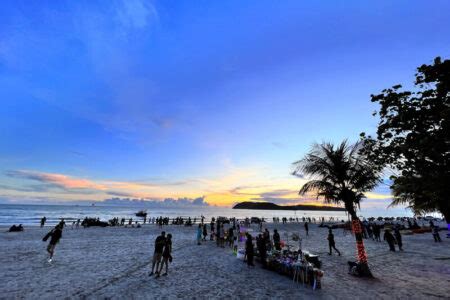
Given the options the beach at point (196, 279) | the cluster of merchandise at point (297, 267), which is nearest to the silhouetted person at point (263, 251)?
the cluster of merchandise at point (297, 267)

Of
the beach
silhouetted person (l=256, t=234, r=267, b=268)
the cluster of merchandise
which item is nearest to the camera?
the beach

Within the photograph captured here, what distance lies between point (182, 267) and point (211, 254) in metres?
4.64

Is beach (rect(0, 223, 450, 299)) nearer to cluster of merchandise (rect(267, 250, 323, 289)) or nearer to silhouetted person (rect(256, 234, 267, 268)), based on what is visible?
cluster of merchandise (rect(267, 250, 323, 289))

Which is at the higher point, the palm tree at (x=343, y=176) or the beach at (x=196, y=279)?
the palm tree at (x=343, y=176)

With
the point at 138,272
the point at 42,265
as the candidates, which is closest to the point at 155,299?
the point at 138,272

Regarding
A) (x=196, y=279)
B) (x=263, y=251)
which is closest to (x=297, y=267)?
(x=263, y=251)

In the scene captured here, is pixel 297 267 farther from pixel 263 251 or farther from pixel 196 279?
pixel 196 279

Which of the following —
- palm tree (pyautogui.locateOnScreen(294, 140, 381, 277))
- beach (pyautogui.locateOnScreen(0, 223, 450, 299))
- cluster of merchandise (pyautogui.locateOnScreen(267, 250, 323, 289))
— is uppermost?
palm tree (pyautogui.locateOnScreen(294, 140, 381, 277))

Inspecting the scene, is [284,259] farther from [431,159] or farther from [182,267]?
[431,159]

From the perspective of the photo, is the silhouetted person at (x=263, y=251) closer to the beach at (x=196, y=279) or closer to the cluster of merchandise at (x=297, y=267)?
the cluster of merchandise at (x=297, y=267)

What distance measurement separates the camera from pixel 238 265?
1378 cm

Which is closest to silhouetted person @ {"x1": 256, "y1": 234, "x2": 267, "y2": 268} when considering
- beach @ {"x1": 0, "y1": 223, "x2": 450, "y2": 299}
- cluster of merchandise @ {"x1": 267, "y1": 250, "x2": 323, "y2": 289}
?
cluster of merchandise @ {"x1": 267, "y1": 250, "x2": 323, "y2": 289}

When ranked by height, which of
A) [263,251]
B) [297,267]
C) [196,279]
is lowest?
[196,279]

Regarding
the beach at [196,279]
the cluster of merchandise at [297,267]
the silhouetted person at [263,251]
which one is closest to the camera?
the beach at [196,279]
